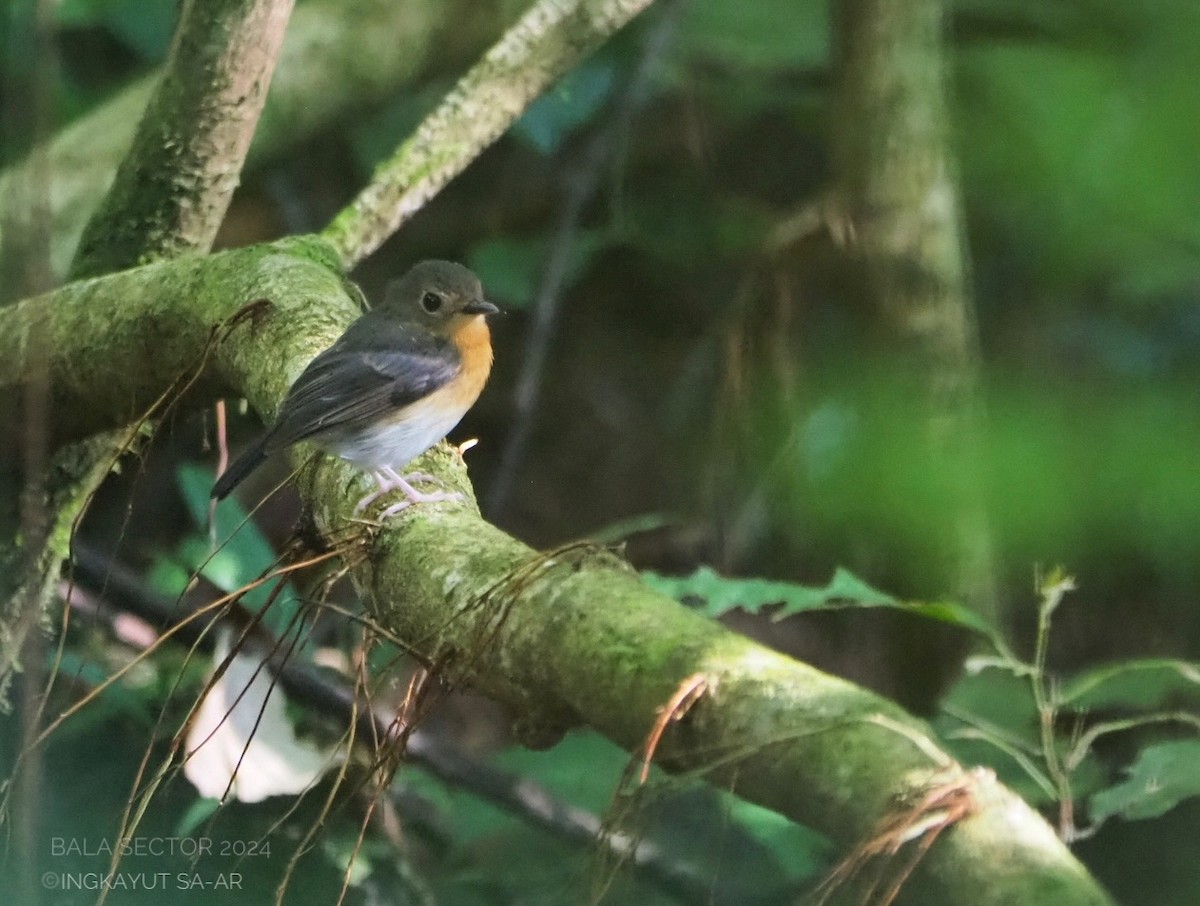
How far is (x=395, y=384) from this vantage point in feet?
5.64

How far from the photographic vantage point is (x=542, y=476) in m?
3.34

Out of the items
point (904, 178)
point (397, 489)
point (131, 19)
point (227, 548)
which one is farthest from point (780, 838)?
point (131, 19)

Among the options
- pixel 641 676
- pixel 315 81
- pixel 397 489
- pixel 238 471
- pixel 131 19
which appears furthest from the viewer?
pixel 131 19

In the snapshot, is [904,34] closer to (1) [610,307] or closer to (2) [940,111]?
(2) [940,111]

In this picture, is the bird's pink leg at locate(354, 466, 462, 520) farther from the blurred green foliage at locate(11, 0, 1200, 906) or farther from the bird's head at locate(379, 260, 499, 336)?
the bird's head at locate(379, 260, 499, 336)

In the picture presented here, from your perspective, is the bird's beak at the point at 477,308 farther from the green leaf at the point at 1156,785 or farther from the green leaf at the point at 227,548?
the green leaf at the point at 1156,785

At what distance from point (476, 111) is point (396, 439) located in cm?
73

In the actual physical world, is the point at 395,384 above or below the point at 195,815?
above

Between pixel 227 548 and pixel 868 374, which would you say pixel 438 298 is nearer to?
pixel 227 548

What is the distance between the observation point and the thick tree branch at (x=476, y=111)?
2012mm

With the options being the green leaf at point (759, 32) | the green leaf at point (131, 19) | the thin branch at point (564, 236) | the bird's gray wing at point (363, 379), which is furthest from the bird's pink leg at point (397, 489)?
the green leaf at point (759, 32)

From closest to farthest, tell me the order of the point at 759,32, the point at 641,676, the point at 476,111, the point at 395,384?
the point at 641,676 < the point at 395,384 < the point at 476,111 < the point at 759,32

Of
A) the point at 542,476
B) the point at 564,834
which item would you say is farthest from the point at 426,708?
the point at 542,476

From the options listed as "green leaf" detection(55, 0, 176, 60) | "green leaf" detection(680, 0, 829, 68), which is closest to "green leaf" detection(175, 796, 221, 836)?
"green leaf" detection(55, 0, 176, 60)
